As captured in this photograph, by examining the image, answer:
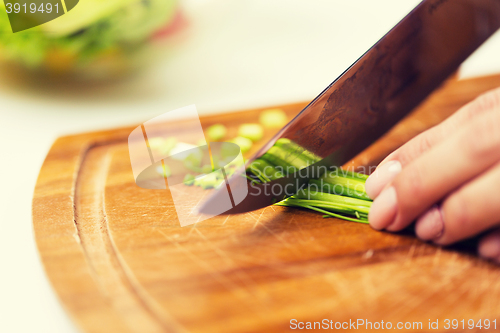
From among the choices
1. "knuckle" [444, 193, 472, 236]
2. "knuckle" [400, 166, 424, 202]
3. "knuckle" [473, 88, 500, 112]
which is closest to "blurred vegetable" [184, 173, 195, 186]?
"knuckle" [400, 166, 424, 202]

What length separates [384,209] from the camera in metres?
1.10

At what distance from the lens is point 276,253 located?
3.63ft

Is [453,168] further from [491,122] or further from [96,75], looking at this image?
[96,75]

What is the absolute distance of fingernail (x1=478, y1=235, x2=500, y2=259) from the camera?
1.02 metres

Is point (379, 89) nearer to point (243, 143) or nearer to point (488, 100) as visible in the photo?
point (488, 100)

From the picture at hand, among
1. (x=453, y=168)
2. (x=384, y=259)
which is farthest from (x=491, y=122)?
(x=384, y=259)

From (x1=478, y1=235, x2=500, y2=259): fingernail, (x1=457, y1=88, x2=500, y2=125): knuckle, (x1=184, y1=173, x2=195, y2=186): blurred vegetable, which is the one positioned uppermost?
(x1=457, y1=88, x2=500, y2=125): knuckle

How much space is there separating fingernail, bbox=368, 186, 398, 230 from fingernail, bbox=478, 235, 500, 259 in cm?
23

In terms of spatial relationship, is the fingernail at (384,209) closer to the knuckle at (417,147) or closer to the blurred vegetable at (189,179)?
the knuckle at (417,147)

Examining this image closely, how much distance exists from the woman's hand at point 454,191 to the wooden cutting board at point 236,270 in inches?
2.8

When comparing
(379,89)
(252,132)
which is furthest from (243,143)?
(379,89)

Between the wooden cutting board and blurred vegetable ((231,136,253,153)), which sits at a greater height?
blurred vegetable ((231,136,253,153))

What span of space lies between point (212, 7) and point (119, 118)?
0.99 meters

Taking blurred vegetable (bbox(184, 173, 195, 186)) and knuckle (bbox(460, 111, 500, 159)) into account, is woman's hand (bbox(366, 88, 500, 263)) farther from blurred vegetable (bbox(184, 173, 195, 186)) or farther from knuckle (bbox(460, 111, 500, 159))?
blurred vegetable (bbox(184, 173, 195, 186))
